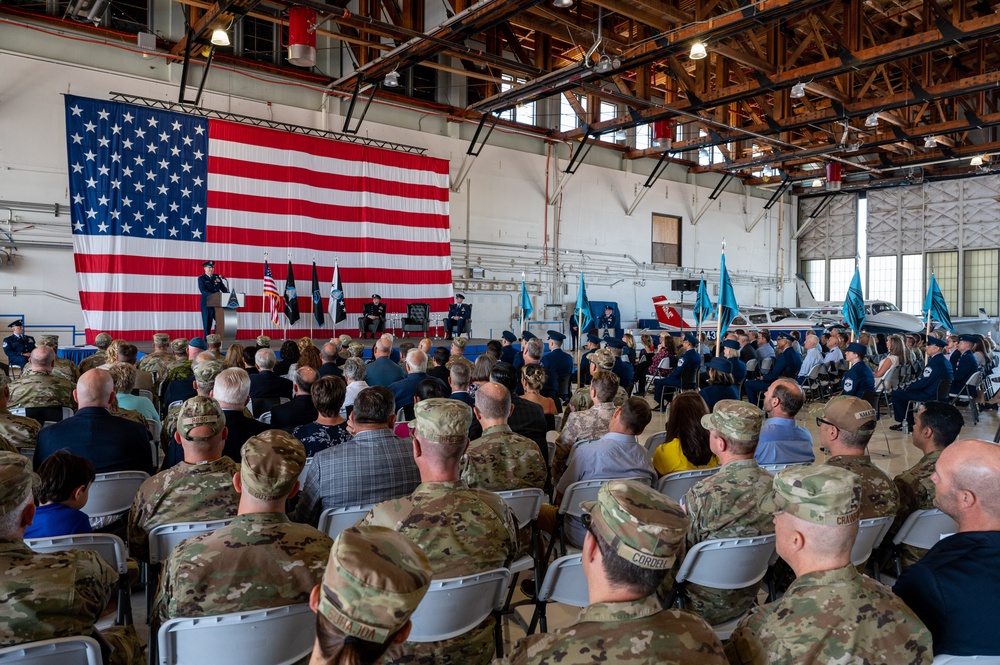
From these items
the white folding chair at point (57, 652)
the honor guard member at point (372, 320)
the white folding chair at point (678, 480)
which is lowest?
the white folding chair at point (678, 480)

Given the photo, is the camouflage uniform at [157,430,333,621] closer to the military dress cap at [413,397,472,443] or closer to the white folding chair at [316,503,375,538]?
the military dress cap at [413,397,472,443]

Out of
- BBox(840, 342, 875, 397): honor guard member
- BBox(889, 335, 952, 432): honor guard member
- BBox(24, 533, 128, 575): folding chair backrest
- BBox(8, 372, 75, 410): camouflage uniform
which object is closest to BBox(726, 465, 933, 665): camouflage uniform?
BBox(24, 533, 128, 575): folding chair backrest

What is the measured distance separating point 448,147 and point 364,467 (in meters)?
13.6

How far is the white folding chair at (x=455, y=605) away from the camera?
1.79 metres

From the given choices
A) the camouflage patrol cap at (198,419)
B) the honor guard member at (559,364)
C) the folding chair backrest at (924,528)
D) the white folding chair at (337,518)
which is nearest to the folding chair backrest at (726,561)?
the folding chair backrest at (924,528)

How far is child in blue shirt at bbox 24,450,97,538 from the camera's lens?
214 centimetres

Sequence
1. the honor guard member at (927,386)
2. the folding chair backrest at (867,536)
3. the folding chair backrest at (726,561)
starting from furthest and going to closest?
the honor guard member at (927,386)
the folding chair backrest at (867,536)
the folding chair backrest at (726,561)

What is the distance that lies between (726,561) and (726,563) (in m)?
0.01

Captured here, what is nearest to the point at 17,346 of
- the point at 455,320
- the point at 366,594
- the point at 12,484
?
the point at 455,320

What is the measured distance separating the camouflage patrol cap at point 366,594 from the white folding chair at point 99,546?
5.00ft

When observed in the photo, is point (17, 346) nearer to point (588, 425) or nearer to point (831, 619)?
point (588, 425)

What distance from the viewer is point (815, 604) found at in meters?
1.46

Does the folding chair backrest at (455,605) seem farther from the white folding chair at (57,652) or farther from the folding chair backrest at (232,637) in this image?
the white folding chair at (57,652)

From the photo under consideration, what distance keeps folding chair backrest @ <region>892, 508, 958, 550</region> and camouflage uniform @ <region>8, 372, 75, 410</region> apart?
5314mm
